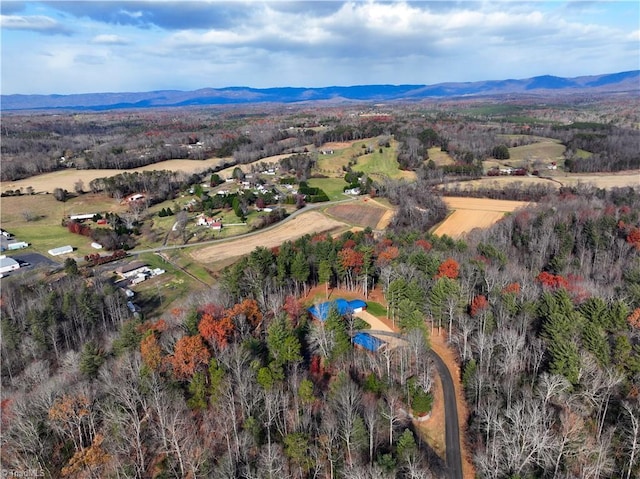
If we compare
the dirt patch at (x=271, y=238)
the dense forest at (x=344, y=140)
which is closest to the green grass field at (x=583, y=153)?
the dense forest at (x=344, y=140)

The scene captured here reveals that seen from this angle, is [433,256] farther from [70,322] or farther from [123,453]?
[70,322]

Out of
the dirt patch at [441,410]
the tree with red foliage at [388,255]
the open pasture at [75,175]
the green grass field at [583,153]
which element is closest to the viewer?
the dirt patch at [441,410]

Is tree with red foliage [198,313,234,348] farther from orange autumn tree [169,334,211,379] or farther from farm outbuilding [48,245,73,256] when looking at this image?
farm outbuilding [48,245,73,256]

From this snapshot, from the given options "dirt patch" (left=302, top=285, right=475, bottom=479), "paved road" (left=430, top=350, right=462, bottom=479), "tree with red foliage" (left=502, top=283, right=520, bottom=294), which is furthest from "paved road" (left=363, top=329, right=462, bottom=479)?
"tree with red foliage" (left=502, top=283, right=520, bottom=294)

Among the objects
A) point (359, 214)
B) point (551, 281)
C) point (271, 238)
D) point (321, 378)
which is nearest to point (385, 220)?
point (359, 214)

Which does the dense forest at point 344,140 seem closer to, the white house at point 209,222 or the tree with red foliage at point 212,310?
the white house at point 209,222

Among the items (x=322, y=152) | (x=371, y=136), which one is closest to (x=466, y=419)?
(x=322, y=152)

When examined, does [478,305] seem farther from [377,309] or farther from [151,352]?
[151,352]
